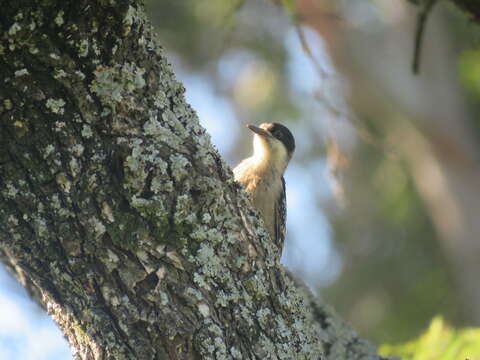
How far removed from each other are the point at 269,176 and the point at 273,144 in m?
0.31

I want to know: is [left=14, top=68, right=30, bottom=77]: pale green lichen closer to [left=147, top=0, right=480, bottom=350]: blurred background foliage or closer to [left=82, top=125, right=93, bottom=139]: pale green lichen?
[left=82, top=125, right=93, bottom=139]: pale green lichen

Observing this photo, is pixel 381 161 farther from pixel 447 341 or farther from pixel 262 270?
pixel 262 270

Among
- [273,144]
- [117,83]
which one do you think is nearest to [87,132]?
[117,83]

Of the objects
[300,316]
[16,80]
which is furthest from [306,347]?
[16,80]

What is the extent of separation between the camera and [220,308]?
2.70 meters

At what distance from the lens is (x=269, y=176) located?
5.88m

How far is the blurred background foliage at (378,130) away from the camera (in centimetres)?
1164

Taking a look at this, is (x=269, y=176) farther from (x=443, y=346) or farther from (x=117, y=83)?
(x=117, y=83)

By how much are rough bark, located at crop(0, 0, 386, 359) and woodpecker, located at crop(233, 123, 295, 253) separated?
2.93 metres

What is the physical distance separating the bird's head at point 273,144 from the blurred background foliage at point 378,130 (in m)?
3.94

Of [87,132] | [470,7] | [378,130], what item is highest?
[378,130]

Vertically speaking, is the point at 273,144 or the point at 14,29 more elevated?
the point at 273,144

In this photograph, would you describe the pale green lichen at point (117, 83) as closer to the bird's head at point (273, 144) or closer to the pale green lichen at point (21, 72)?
the pale green lichen at point (21, 72)

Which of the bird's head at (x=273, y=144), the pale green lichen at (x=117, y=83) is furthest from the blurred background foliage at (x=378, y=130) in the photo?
the pale green lichen at (x=117, y=83)
